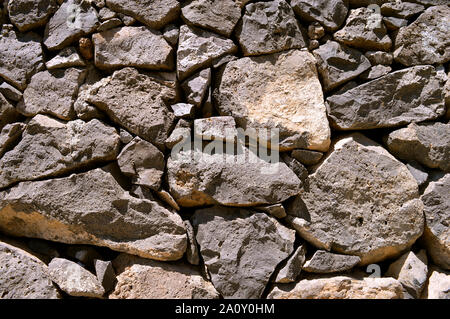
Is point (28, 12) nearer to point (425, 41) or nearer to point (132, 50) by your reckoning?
point (132, 50)

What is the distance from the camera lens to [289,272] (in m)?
1.98

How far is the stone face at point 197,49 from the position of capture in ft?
6.87

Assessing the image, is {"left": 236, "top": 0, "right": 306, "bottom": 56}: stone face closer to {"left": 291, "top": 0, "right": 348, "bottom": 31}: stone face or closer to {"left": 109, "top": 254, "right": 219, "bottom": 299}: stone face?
{"left": 291, "top": 0, "right": 348, "bottom": 31}: stone face

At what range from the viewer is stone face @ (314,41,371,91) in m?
2.16

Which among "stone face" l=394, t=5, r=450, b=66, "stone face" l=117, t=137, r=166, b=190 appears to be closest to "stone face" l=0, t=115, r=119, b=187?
"stone face" l=117, t=137, r=166, b=190

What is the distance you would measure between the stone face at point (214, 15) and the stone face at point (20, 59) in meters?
0.84

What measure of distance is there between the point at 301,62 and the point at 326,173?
2.02 ft

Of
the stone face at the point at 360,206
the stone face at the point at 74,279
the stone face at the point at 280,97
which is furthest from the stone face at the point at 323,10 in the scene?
the stone face at the point at 74,279

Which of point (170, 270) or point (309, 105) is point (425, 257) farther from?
point (170, 270)

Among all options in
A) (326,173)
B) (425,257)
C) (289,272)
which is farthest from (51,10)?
(425,257)

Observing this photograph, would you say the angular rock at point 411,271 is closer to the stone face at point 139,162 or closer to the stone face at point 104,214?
the stone face at point 104,214

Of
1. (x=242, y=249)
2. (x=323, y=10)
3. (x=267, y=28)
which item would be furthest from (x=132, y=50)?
(x=242, y=249)

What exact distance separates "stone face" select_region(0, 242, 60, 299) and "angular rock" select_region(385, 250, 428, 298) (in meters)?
1.73

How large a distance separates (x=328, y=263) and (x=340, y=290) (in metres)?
0.14
